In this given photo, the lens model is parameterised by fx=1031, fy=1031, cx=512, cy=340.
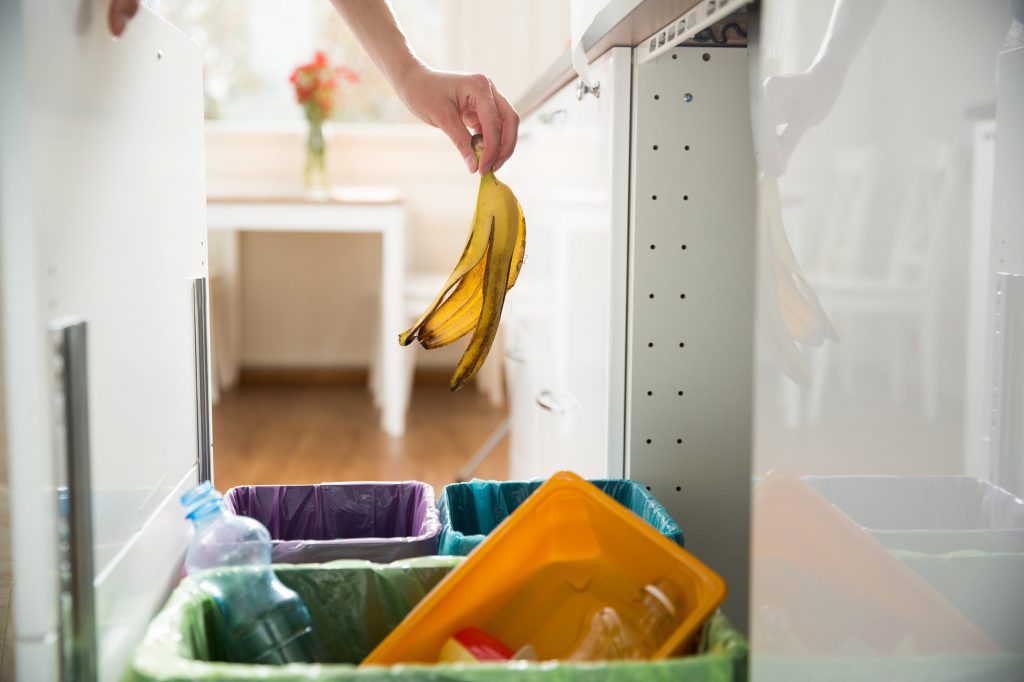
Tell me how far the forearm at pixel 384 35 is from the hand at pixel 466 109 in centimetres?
1

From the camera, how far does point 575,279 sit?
145 centimetres

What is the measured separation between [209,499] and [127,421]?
10cm

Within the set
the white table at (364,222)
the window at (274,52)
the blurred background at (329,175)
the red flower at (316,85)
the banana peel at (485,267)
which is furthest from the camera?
the window at (274,52)

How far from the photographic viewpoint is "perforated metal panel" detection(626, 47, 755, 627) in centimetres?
105

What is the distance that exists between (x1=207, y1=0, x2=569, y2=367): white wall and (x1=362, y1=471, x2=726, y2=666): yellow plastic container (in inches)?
133

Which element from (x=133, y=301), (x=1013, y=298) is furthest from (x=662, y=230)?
(x=133, y=301)

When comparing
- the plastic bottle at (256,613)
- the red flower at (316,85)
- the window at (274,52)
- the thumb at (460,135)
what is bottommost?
the plastic bottle at (256,613)

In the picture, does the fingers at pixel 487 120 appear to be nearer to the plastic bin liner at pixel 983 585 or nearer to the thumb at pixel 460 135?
the thumb at pixel 460 135

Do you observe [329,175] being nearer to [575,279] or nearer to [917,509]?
[575,279]

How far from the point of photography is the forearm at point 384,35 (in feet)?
3.37

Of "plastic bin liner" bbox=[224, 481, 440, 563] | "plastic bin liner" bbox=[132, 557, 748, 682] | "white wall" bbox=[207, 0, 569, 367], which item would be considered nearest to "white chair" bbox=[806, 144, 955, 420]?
"plastic bin liner" bbox=[132, 557, 748, 682]

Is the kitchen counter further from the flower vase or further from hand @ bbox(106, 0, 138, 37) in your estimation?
the flower vase

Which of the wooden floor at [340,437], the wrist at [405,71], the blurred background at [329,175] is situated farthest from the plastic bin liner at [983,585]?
the blurred background at [329,175]

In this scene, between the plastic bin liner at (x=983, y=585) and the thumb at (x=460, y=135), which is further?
the thumb at (x=460, y=135)
